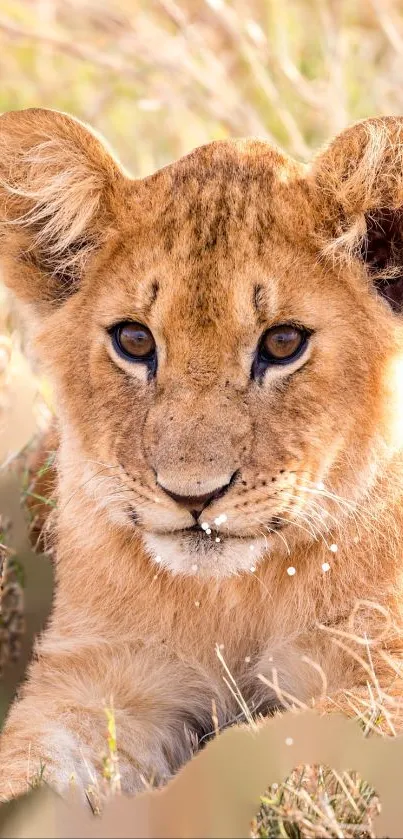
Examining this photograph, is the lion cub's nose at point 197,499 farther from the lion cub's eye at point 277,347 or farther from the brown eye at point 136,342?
the brown eye at point 136,342

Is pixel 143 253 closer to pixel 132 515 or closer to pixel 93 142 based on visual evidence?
pixel 93 142

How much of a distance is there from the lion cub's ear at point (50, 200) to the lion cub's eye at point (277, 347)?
553mm

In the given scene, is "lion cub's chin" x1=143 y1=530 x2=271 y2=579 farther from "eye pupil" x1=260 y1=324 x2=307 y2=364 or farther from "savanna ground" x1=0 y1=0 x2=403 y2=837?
"savanna ground" x1=0 y1=0 x2=403 y2=837

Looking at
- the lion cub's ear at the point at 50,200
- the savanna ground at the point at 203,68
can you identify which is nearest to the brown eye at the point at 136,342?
the lion cub's ear at the point at 50,200

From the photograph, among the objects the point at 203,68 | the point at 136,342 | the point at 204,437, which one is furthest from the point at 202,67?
the point at 204,437

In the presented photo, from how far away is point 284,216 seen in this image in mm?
2584

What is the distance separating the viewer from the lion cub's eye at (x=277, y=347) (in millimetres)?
2477

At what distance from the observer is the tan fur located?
95.3 inches

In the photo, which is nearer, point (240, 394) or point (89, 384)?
point (240, 394)

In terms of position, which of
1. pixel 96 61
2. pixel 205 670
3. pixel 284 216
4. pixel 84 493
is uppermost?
pixel 96 61

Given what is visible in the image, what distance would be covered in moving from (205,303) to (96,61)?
456 centimetres

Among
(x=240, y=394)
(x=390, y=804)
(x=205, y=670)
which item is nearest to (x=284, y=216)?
(x=240, y=394)

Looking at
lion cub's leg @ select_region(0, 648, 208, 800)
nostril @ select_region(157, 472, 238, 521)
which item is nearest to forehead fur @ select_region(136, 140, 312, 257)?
nostril @ select_region(157, 472, 238, 521)

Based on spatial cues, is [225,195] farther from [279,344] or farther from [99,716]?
[99,716]
